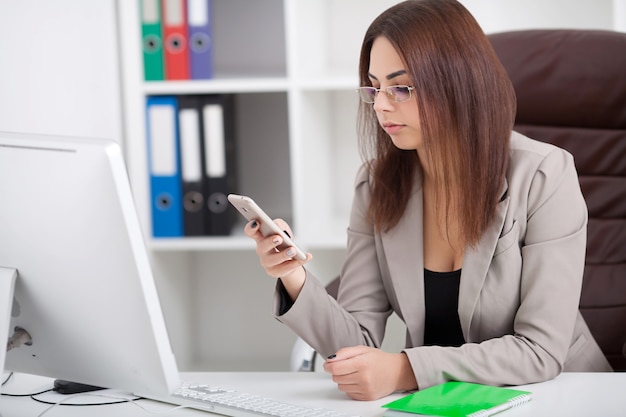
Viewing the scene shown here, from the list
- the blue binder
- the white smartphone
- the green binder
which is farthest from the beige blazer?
the green binder

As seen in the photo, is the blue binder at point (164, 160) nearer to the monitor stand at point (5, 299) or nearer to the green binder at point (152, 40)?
the green binder at point (152, 40)

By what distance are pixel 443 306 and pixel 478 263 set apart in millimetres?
123

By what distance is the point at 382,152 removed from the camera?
1623 mm

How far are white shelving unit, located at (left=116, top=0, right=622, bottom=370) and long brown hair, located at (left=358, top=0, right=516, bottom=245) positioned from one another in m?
0.94

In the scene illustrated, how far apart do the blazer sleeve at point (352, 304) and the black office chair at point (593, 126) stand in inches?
17.8

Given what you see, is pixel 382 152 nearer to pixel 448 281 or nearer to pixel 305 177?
pixel 448 281

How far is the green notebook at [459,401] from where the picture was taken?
1.07 metres

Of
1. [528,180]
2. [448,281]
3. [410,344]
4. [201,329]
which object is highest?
[528,180]

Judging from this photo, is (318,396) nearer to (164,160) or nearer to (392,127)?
(392,127)

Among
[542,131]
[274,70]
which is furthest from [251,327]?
[542,131]

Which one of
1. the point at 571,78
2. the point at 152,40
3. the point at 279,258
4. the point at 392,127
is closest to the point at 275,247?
the point at 279,258

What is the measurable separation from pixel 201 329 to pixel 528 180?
1.71m

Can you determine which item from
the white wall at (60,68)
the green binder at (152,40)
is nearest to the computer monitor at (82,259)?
the white wall at (60,68)

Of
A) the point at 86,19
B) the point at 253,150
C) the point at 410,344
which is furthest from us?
the point at 253,150
